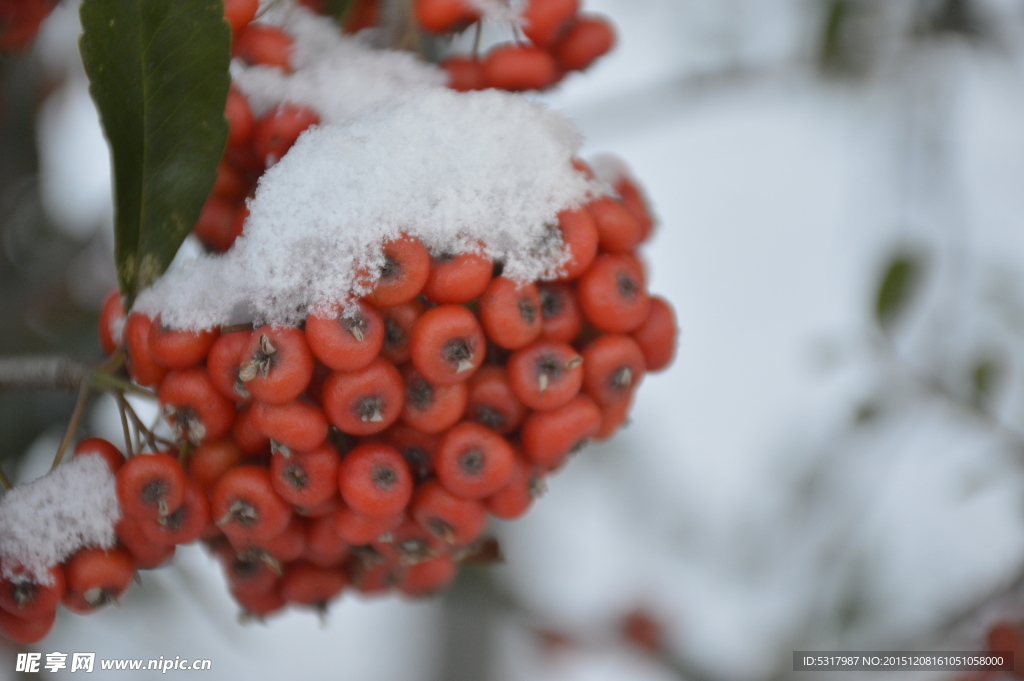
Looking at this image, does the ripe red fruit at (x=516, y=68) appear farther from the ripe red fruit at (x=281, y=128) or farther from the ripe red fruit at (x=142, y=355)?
the ripe red fruit at (x=142, y=355)

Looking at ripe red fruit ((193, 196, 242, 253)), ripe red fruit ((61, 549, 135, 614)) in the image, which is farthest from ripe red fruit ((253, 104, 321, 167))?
ripe red fruit ((61, 549, 135, 614))

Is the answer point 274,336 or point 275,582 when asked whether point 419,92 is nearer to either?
point 274,336

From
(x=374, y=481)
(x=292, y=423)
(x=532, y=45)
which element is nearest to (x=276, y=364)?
(x=292, y=423)

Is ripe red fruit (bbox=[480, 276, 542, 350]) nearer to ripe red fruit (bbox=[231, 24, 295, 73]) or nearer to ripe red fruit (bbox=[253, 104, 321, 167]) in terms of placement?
ripe red fruit (bbox=[253, 104, 321, 167])

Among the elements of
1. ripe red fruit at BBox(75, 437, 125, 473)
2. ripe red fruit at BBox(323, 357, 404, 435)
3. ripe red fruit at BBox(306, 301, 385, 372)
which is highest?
ripe red fruit at BBox(306, 301, 385, 372)

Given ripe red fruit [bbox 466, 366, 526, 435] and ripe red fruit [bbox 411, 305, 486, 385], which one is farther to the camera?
ripe red fruit [bbox 466, 366, 526, 435]

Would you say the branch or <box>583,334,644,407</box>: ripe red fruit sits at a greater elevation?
<box>583,334,644,407</box>: ripe red fruit

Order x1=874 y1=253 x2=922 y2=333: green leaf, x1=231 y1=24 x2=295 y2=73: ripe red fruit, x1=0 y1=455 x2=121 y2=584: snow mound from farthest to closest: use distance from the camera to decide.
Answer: x1=874 y1=253 x2=922 y2=333: green leaf, x1=231 y1=24 x2=295 y2=73: ripe red fruit, x1=0 y1=455 x2=121 y2=584: snow mound

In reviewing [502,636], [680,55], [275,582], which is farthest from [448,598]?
[680,55]
